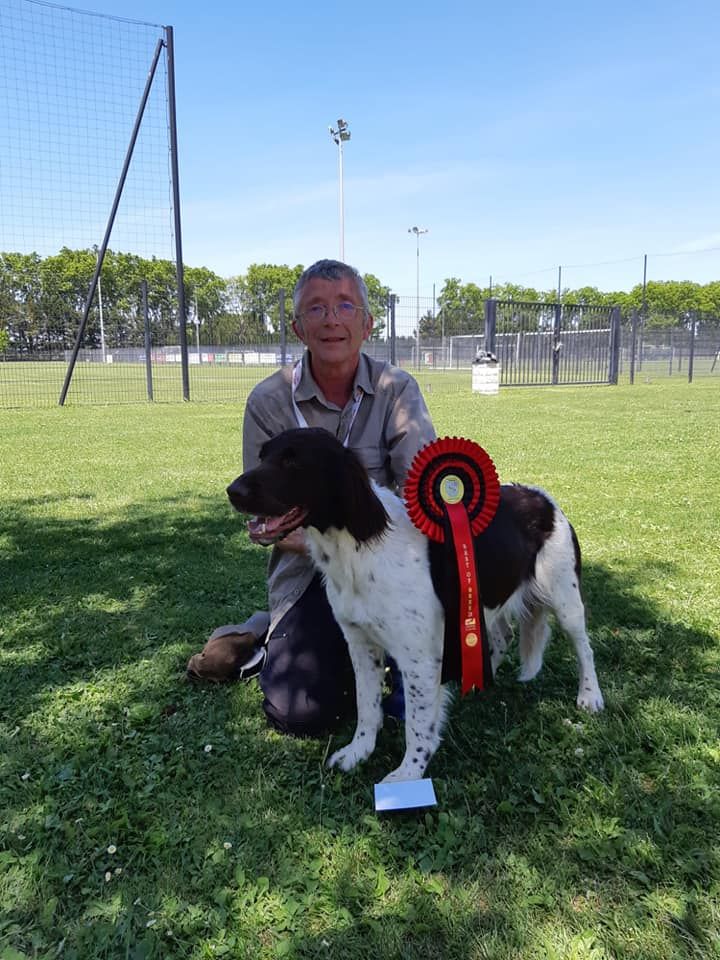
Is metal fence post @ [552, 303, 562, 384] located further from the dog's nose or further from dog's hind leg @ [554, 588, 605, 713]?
the dog's nose

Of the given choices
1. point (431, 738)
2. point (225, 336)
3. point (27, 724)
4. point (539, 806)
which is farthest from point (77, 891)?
point (225, 336)

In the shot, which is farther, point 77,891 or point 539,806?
point 539,806

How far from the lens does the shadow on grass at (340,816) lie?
1.85 metres

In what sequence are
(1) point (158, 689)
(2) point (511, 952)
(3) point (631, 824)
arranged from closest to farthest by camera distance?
(2) point (511, 952) < (3) point (631, 824) < (1) point (158, 689)

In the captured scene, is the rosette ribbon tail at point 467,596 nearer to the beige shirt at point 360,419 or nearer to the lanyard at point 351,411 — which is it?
the beige shirt at point 360,419

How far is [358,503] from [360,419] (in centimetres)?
88

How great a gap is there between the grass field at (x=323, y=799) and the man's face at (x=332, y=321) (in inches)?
63.8

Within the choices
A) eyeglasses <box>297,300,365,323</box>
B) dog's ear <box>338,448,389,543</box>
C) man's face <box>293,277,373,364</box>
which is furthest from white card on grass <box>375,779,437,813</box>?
eyeglasses <box>297,300,365,323</box>

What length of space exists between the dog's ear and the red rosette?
16 centimetres

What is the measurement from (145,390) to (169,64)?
316 inches

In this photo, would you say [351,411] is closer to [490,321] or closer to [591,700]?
[591,700]

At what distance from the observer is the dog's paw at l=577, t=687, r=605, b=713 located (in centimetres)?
289

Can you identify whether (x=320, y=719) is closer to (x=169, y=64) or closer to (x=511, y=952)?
(x=511, y=952)

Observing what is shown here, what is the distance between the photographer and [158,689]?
3182 millimetres
